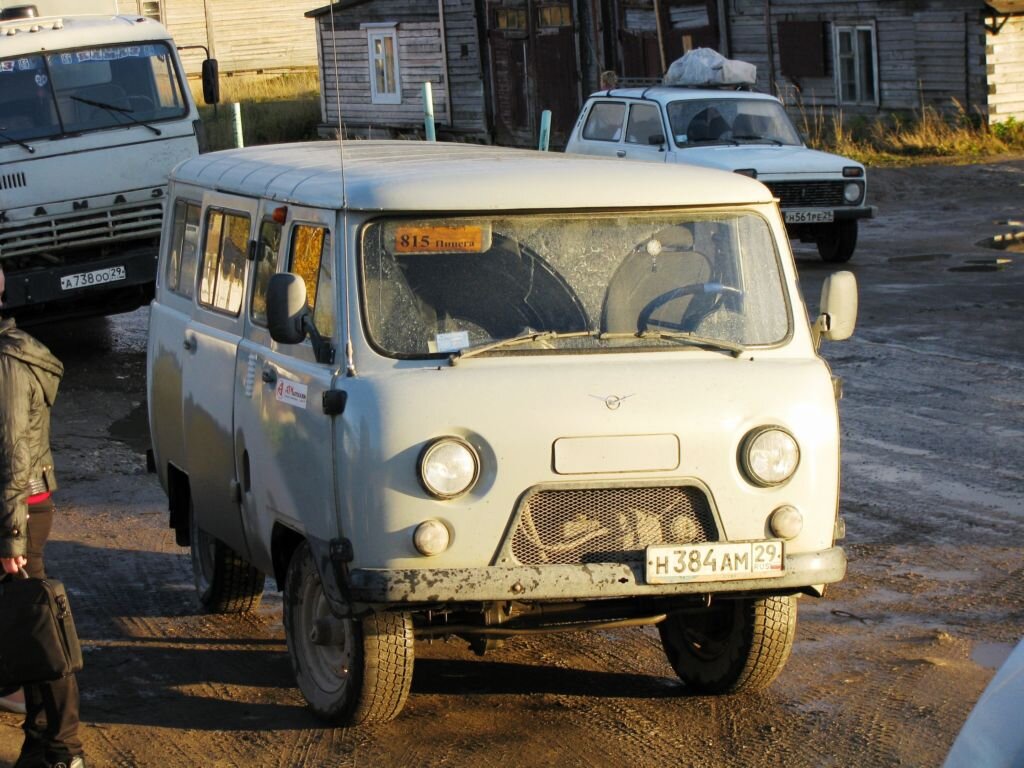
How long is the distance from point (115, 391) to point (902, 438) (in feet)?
21.2

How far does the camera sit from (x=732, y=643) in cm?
635

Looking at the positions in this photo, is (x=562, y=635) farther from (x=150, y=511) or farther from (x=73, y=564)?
(x=150, y=511)

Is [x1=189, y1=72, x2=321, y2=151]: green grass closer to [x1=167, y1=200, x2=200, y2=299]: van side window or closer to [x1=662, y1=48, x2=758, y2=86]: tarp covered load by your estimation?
[x1=662, y1=48, x2=758, y2=86]: tarp covered load

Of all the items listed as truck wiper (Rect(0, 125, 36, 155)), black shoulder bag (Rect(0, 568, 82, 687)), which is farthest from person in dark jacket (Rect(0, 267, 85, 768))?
truck wiper (Rect(0, 125, 36, 155))

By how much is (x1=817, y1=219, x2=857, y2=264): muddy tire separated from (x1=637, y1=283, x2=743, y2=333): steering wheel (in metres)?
13.9

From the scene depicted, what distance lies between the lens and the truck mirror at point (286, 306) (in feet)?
19.0

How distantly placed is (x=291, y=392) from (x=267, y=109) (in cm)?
4091

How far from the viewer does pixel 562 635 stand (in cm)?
728

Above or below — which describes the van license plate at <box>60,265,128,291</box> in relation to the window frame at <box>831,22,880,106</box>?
below

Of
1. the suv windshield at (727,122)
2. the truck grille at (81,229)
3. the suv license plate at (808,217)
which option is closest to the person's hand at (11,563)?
the truck grille at (81,229)

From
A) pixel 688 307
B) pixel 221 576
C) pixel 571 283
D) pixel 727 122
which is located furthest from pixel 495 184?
pixel 727 122

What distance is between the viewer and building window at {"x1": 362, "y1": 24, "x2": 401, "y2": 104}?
1661 inches

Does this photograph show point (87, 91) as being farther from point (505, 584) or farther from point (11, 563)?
point (505, 584)

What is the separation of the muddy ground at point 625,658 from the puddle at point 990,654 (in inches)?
0.5
